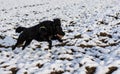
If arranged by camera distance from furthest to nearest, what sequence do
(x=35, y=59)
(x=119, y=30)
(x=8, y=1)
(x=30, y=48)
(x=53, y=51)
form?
(x=8, y=1) → (x=119, y=30) → (x=30, y=48) → (x=53, y=51) → (x=35, y=59)

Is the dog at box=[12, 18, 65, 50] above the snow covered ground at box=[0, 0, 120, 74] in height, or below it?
above

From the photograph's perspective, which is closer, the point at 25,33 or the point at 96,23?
the point at 25,33

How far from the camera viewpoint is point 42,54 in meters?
9.00

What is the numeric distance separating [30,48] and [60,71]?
2.94 metres

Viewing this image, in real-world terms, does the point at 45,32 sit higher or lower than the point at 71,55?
higher

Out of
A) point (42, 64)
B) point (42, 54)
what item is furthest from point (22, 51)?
point (42, 64)

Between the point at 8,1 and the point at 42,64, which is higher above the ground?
the point at 8,1

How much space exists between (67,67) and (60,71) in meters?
0.24

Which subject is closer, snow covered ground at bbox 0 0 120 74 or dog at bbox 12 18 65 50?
snow covered ground at bbox 0 0 120 74

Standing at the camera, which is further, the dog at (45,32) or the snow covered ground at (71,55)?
the dog at (45,32)

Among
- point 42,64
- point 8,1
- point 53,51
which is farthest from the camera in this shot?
point 8,1

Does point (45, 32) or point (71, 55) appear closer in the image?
point (71, 55)

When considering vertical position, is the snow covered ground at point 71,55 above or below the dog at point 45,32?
below

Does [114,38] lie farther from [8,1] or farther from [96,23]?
[8,1]
